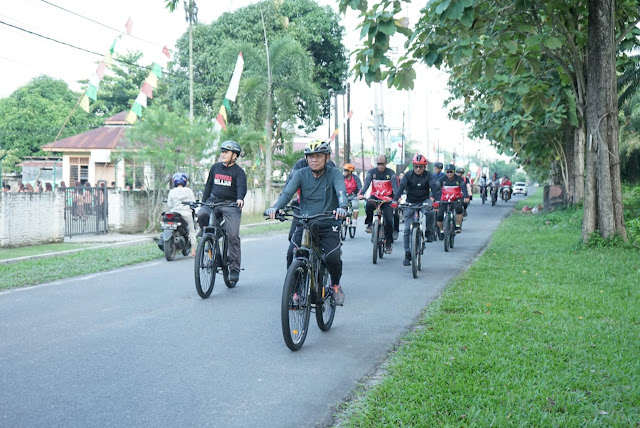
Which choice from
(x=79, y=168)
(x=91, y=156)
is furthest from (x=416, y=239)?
(x=79, y=168)

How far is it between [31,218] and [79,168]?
2598cm

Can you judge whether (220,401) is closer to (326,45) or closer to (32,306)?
(32,306)

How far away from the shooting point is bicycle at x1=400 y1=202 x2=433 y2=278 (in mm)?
10305

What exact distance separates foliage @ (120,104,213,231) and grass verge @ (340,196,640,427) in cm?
1201

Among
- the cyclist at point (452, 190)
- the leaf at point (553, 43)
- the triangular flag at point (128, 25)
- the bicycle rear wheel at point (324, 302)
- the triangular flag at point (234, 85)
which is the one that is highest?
the triangular flag at point (128, 25)

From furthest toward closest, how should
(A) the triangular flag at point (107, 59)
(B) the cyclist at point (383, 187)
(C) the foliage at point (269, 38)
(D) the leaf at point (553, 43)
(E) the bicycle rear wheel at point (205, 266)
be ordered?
(C) the foliage at point (269, 38) → (A) the triangular flag at point (107, 59) → (B) the cyclist at point (383, 187) → (D) the leaf at point (553, 43) → (E) the bicycle rear wheel at point (205, 266)

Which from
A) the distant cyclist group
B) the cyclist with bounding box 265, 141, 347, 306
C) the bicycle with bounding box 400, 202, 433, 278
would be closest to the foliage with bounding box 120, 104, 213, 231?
the distant cyclist group

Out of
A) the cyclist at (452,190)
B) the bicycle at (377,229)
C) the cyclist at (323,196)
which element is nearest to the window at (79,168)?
the cyclist at (452,190)

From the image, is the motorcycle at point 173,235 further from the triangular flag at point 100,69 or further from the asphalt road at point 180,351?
the triangular flag at point 100,69

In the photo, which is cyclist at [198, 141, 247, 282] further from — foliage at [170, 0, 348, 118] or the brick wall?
foliage at [170, 0, 348, 118]

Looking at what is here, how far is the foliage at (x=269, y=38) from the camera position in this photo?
3781cm

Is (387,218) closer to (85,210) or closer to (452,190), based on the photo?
(452,190)

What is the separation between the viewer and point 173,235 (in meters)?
12.4

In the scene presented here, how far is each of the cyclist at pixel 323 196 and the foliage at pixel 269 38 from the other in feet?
100
